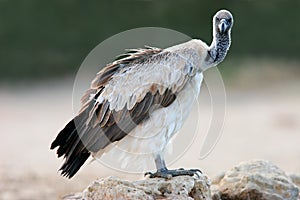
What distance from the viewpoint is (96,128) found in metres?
7.77

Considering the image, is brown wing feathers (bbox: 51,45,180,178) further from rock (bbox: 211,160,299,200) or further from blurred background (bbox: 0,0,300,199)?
blurred background (bbox: 0,0,300,199)

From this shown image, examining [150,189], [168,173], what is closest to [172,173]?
[168,173]

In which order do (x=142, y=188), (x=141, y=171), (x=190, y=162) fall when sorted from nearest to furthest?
(x=142, y=188) < (x=141, y=171) < (x=190, y=162)

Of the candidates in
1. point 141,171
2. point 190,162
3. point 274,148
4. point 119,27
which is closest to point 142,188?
point 141,171

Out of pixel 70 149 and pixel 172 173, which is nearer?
pixel 172 173

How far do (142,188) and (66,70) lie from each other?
61.2 feet

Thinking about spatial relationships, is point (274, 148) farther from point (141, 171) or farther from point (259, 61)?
point (141, 171)

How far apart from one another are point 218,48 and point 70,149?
6.37ft

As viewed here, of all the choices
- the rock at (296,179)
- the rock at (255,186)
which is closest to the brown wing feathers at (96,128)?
the rock at (255,186)

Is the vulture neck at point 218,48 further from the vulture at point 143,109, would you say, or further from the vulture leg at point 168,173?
the vulture leg at point 168,173

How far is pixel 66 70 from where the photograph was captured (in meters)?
25.5

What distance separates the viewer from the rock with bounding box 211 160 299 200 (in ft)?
26.8

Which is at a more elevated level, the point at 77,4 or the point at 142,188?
the point at 77,4

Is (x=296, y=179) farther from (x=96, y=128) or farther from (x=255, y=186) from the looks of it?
(x=96, y=128)
